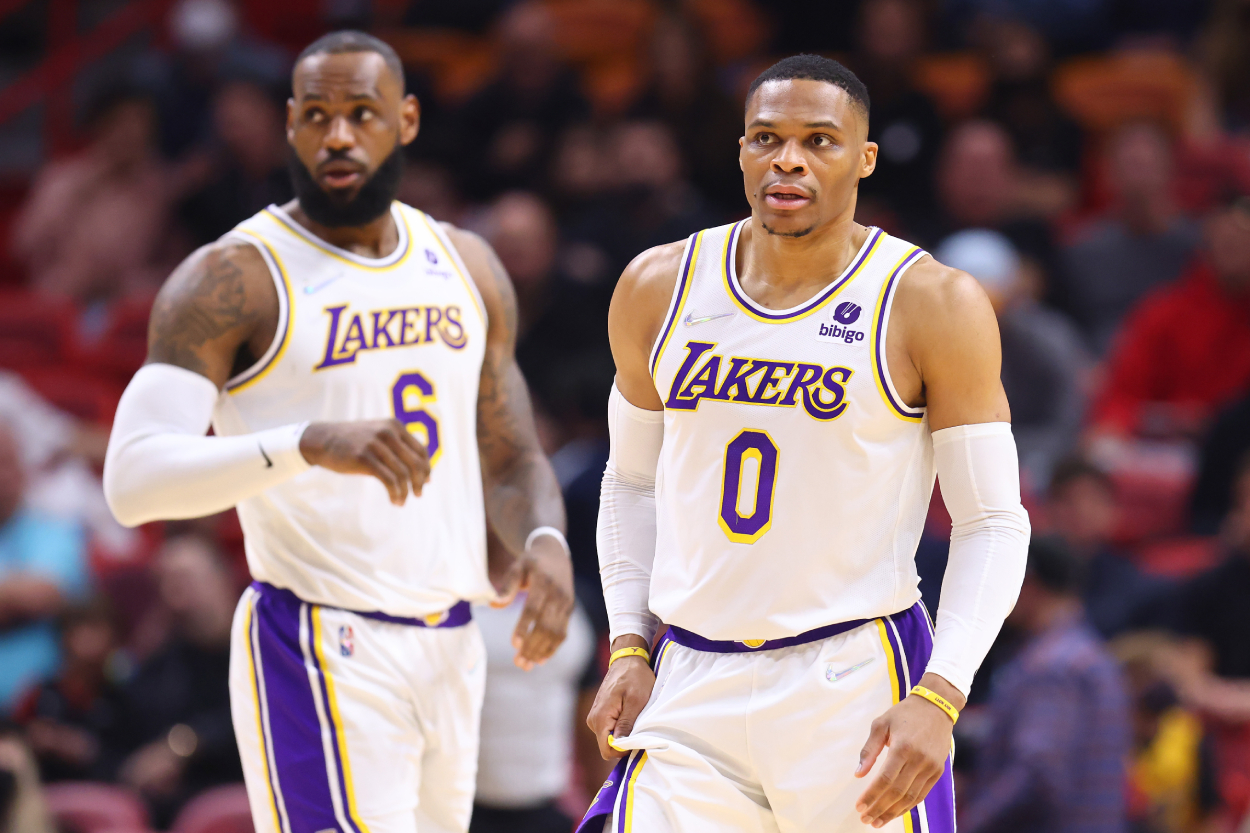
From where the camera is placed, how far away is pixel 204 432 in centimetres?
416

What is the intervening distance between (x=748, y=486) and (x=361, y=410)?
4.21 feet

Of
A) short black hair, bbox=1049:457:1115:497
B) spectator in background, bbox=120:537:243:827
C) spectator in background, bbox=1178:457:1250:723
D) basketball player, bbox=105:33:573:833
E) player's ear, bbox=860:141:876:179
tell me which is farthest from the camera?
short black hair, bbox=1049:457:1115:497

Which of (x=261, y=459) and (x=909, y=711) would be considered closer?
(x=909, y=711)

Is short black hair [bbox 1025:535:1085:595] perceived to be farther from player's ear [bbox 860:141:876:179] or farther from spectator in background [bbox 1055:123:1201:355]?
spectator in background [bbox 1055:123:1201:355]

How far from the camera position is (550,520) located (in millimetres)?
4578

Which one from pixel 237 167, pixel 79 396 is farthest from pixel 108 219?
pixel 79 396

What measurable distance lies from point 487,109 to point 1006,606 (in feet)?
27.0

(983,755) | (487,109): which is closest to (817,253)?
(983,755)

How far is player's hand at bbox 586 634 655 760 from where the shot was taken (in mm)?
3688

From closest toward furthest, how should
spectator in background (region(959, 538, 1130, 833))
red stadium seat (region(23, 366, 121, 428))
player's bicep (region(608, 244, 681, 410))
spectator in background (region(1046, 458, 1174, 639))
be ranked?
player's bicep (region(608, 244, 681, 410))
spectator in background (region(959, 538, 1130, 833))
spectator in background (region(1046, 458, 1174, 639))
red stadium seat (region(23, 366, 121, 428))

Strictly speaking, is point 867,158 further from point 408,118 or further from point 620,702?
point 408,118

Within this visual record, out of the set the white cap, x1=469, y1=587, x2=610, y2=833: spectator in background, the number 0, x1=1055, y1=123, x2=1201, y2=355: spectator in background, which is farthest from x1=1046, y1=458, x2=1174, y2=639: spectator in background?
the number 0

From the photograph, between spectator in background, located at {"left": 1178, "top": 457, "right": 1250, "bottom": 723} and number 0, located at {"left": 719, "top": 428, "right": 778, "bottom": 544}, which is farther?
spectator in background, located at {"left": 1178, "top": 457, "right": 1250, "bottom": 723}

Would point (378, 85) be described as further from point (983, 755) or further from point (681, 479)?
point (983, 755)
